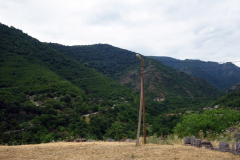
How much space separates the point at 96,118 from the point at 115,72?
162ft

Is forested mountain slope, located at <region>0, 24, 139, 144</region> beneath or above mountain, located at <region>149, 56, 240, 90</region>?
beneath

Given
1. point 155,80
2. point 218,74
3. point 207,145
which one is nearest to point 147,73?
point 155,80

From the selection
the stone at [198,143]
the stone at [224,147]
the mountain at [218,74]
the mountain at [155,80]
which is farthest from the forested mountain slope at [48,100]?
the mountain at [218,74]

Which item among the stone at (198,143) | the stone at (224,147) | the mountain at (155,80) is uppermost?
the mountain at (155,80)

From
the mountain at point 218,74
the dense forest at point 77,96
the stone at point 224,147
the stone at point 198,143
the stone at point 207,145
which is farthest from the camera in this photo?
the mountain at point 218,74

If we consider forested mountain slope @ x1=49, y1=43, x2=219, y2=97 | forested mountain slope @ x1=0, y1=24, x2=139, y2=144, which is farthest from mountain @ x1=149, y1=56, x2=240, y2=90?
forested mountain slope @ x1=0, y1=24, x2=139, y2=144

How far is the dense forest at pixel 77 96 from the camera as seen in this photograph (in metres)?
25.2

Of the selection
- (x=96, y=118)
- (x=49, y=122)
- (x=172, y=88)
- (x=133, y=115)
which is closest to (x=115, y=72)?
(x=172, y=88)

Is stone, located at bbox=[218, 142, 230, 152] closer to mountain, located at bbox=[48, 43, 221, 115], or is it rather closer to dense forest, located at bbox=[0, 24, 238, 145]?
dense forest, located at bbox=[0, 24, 238, 145]

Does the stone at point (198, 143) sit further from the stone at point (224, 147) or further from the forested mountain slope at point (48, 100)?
the forested mountain slope at point (48, 100)

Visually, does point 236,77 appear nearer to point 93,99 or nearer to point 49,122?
point 93,99

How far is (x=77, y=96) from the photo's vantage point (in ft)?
127

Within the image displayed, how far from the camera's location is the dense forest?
82.8 ft

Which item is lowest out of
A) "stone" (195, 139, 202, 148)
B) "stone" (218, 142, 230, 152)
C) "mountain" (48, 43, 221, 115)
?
"stone" (195, 139, 202, 148)
